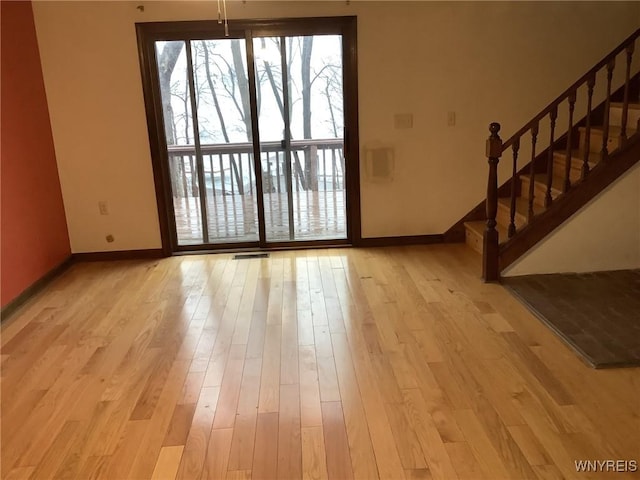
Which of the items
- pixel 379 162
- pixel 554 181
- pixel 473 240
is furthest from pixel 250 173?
pixel 554 181

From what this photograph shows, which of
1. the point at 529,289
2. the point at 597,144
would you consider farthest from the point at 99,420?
the point at 597,144

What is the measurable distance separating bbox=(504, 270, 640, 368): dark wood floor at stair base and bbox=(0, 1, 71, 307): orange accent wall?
348 cm

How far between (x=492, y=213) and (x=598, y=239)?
795mm

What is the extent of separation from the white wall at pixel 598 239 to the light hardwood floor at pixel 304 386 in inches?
20.6

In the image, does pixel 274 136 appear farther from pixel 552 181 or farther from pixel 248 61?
pixel 552 181

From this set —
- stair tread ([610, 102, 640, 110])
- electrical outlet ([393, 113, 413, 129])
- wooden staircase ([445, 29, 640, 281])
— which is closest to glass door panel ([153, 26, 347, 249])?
electrical outlet ([393, 113, 413, 129])

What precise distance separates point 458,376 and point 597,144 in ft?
8.72

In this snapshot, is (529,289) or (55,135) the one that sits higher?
(55,135)

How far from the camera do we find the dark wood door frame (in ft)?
14.6

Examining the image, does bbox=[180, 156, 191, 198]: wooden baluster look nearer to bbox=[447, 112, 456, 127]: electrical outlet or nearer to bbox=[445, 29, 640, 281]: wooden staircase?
bbox=[447, 112, 456, 127]: electrical outlet

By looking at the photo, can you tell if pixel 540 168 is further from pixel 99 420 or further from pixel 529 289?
pixel 99 420

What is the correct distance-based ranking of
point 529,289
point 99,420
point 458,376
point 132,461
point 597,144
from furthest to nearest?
point 597,144
point 529,289
point 458,376
point 99,420
point 132,461

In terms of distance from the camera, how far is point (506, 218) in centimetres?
454

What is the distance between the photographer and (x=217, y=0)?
4.35 metres
